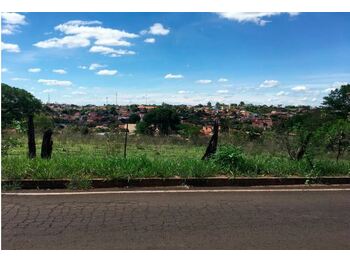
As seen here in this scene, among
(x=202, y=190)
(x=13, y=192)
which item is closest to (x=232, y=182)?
(x=202, y=190)

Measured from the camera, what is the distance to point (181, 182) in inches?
357

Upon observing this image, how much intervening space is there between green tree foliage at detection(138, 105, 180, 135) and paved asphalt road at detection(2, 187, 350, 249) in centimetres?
1681

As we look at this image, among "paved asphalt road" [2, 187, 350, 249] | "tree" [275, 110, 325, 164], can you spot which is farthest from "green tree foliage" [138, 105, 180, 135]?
"paved asphalt road" [2, 187, 350, 249]

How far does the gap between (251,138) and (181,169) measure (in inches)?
326

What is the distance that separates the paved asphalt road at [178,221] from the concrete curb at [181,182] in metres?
0.74

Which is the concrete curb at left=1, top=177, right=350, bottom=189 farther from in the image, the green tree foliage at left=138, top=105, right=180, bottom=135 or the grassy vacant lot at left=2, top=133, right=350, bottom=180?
the green tree foliage at left=138, top=105, right=180, bottom=135

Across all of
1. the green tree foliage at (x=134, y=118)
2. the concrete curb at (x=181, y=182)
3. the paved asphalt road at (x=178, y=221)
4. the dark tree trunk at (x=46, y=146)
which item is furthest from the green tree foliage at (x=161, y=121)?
the paved asphalt road at (x=178, y=221)

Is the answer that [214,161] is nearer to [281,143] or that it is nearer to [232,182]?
[232,182]

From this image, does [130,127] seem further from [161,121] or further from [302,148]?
[302,148]

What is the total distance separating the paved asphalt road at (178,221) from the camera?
553 centimetres

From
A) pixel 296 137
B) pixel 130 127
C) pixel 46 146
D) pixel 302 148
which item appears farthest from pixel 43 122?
pixel 302 148

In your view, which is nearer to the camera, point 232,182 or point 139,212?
point 139,212

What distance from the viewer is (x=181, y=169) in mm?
9406

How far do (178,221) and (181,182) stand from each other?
2.64m
